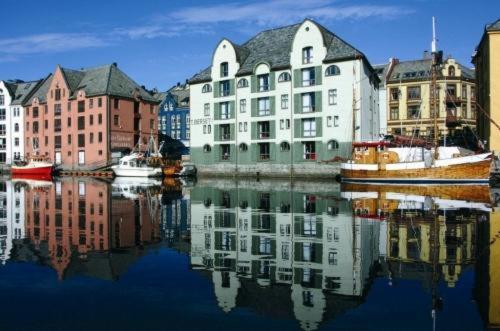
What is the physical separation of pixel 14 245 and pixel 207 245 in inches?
231

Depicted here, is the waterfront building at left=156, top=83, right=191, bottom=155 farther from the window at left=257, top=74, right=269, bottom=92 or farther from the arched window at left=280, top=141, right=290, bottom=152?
the arched window at left=280, top=141, right=290, bottom=152

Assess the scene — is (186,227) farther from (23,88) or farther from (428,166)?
(23,88)

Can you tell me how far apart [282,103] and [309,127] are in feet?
16.2

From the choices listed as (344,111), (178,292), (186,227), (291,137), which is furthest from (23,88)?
(178,292)

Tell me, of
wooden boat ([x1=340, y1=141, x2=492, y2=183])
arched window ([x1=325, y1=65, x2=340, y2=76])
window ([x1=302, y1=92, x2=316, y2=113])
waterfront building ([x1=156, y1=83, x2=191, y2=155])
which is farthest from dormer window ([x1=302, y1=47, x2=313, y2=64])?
waterfront building ([x1=156, y1=83, x2=191, y2=155])

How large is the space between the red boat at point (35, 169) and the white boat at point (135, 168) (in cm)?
1366

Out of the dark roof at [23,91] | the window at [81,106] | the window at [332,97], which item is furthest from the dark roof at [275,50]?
the dark roof at [23,91]

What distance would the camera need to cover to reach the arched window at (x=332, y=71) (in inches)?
2245

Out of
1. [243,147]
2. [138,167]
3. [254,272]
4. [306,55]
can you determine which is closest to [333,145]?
[306,55]

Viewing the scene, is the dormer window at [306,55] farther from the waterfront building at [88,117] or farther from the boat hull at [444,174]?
the waterfront building at [88,117]

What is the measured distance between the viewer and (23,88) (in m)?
96.1

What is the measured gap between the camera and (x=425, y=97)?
7725 centimetres

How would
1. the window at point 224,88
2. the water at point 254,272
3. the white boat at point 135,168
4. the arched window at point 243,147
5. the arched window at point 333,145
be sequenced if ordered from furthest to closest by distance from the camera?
the window at point 224,88
the arched window at point 243,147
the white boat at point 135,168
the arched window at point 333,145
the water at point 254,272

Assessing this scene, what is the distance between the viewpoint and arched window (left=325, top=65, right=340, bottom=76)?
57.0 metres
